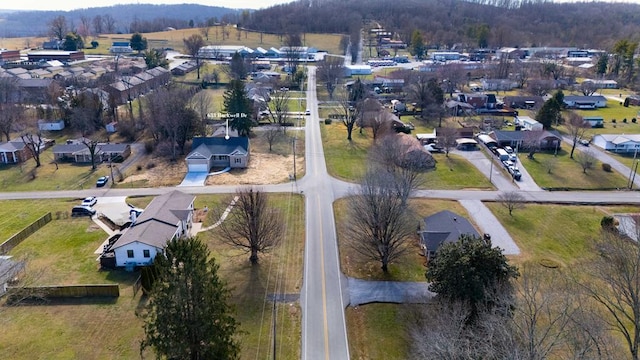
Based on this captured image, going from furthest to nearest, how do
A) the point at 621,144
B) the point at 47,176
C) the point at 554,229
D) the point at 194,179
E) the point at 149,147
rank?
the point at 149,147, the point at 621,144, the point at 47,176, the point at 194,179, the point at 554,229

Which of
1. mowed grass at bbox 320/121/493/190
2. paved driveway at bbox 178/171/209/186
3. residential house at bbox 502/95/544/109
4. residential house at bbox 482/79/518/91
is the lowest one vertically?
paved driveway at bbox 178/171/209/186

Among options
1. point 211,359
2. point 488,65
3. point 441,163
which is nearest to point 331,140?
point 441,163

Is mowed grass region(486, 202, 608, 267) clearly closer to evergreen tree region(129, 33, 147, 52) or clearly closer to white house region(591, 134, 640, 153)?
white house region(591, 134, 640, 153)

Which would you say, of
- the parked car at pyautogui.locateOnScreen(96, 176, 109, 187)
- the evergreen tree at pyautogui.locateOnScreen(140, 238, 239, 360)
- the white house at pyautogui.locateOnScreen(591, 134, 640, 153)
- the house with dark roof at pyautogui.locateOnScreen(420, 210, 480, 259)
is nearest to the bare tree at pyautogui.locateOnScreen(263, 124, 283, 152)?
the parked car at pyautogui.locateOnScreen(96, 176, 109, 187)

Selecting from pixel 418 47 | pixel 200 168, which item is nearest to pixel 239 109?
pixel 200 168

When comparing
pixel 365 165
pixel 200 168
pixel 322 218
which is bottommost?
pixel 322 218

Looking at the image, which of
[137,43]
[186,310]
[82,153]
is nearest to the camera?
[186,310]

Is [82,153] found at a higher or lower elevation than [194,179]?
higher

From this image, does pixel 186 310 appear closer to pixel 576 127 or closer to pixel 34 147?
pixel 34 147
